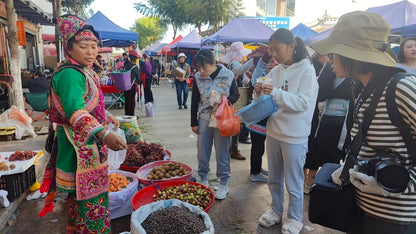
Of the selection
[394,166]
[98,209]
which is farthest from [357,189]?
[98,209]

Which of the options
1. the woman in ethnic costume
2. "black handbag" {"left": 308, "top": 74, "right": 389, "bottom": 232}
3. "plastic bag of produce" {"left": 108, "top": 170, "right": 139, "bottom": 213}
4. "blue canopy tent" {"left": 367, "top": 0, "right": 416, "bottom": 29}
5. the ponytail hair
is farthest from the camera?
"blue canopy tent" {"left": 367, "top": 0, "right": 416, "bottom": 29}

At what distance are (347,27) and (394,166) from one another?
2.42 ft

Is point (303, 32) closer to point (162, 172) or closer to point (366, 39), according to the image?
point (162, 172)

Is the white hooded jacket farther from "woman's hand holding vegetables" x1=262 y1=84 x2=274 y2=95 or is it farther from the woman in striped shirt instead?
the woman in striped shirt

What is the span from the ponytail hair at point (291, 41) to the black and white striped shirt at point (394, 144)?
117 cm

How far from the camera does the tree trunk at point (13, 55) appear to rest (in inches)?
235

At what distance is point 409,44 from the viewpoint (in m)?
3.48

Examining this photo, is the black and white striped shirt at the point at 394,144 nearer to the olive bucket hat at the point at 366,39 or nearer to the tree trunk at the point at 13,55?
the olive bucket hat at the point at 366,39

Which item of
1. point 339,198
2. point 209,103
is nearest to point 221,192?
point 209,103

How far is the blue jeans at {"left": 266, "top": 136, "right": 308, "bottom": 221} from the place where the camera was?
102 inches

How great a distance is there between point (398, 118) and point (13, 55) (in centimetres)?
726

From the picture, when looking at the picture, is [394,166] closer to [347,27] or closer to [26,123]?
[347,27]

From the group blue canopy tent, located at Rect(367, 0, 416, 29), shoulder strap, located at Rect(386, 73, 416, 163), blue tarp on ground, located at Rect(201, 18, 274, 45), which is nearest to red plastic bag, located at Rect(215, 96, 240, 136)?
shoulder strap, located at Rect(386, 73, 416, 163)

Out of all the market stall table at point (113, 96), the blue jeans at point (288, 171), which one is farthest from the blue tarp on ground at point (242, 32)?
the blue jeans at point (288, 171)
